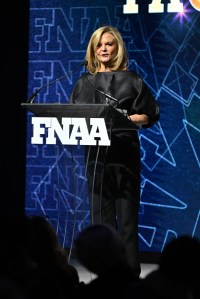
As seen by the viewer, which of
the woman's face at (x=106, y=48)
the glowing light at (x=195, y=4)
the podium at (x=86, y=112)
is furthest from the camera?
the glowing light at (x=195, y=4)

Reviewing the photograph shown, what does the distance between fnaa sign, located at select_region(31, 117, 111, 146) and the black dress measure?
0.35m

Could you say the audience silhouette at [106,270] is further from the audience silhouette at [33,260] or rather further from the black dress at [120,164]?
the black dress at [120,164]

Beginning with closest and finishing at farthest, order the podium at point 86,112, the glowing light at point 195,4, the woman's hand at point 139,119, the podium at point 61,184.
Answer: the podium at point 86,112, the woman's hand at point 139,119, the glowing light at point 195,4, the podium at point 61,184

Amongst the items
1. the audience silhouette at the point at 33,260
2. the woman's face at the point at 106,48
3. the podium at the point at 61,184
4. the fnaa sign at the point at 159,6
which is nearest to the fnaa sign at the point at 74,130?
the woman's face at the point at 106,48

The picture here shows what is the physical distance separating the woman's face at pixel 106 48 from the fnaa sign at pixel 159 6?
4.96 ft

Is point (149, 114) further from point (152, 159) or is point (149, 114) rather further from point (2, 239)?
point (2, 239)

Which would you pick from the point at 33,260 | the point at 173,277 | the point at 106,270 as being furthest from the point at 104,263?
the point at 33,260

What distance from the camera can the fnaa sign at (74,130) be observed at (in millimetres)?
3457

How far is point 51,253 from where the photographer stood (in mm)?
2342

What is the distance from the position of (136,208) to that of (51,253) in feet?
5.41

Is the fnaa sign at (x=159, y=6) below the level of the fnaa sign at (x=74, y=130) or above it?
above

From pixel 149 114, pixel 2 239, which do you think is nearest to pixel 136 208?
pixel 149 114

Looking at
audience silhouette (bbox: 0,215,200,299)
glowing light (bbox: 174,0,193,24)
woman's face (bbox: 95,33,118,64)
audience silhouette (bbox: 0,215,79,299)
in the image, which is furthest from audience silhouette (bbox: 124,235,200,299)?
glowing light (bbox: 174,0,193,24)

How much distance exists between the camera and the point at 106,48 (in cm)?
391
